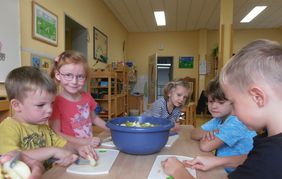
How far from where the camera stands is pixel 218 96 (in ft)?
4.15

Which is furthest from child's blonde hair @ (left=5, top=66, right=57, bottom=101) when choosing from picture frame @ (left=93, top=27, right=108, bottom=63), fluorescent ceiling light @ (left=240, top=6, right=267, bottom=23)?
fluorescent ceiling light @ (left=240, top=6, right=267, bottom=23)

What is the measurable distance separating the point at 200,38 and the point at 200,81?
4.03ft

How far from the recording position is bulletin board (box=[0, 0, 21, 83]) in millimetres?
1866

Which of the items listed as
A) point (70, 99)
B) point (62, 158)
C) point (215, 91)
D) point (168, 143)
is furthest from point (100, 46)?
point (62, 158)

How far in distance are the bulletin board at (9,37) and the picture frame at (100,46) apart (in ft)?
6.89

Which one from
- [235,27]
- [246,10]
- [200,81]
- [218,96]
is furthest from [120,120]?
[235,27]

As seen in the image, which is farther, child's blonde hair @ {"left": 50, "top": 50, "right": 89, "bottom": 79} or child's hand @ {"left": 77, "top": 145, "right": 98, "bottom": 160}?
child's blonde hair @ {"left": 50, "top": 50, "right": 89, "bottom": 79}

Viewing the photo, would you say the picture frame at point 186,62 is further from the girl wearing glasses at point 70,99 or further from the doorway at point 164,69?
the girl wearing glasses at point 70,99

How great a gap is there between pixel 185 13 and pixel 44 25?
3.65m

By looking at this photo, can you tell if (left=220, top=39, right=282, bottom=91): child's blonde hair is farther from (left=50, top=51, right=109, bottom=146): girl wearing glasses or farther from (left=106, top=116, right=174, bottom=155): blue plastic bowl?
(left=50, top=51, right=109, bottom=146): girl wearing glasses

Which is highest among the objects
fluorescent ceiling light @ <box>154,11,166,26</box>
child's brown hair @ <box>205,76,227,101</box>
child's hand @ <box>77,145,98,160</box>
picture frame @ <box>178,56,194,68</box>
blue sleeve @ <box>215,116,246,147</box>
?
fluorescent ceiling light @ <box>154,11,166,26</box>

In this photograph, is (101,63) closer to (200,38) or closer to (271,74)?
(200,38)

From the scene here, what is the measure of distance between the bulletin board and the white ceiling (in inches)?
115

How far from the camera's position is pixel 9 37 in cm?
193
